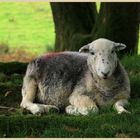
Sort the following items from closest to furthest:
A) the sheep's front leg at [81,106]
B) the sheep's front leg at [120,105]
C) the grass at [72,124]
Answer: the grass at [72,124]
the sheep's front leg at [120,105]
the sheep's front leg at [81,106]

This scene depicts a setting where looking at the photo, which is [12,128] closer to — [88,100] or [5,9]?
[88,100]

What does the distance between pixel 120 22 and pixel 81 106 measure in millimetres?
5050

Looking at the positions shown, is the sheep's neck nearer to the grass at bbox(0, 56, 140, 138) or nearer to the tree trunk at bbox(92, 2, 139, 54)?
the grass at bbox(0, 56, 140, 138)

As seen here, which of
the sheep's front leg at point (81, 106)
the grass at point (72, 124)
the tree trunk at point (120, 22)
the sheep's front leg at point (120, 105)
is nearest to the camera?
the grass at point (72, 124)

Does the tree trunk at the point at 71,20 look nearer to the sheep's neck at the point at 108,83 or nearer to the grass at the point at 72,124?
the sheep's neck at the point at 108,83

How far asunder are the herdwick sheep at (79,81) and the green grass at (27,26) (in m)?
10.3

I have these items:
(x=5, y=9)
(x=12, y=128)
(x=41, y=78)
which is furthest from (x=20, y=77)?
(x=5, y=9)

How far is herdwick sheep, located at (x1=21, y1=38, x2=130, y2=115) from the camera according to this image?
10.0 m

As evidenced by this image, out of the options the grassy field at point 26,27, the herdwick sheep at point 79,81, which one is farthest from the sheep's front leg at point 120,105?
the grassy field at point 26,27

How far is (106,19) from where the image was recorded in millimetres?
15016

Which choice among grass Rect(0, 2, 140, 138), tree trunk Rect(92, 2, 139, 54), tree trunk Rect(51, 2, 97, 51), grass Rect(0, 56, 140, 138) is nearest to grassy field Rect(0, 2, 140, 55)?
tree trunk Rect(51, 2, 97, 51)

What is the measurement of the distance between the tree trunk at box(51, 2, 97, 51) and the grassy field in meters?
4.21

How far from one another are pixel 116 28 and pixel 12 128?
6.55 m

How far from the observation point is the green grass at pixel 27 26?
22.7 metres
